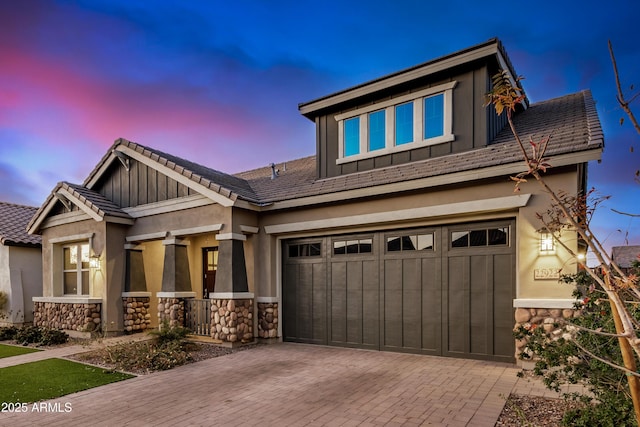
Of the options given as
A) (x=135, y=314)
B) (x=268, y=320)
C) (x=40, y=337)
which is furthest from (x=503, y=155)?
(x=40, y=337)

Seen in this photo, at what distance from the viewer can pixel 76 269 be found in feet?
Result: 41.0

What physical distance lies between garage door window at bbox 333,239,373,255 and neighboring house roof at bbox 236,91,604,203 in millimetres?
1319

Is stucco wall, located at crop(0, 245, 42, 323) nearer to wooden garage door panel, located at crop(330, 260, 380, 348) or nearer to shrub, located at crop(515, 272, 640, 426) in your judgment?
wooden garage door panel, located at crop(330, 260, 380, 348)

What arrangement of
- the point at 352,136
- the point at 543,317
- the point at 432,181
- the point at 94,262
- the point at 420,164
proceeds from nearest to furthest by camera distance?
the point at 543,317, the point at 432,181, the point at 420,164, the point at 352,136, the point at 94,262

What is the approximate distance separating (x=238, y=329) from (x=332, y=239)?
10.6 ft

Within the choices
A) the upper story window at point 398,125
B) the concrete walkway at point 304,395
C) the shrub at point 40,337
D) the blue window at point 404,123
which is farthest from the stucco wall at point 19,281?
the blue window at point 404,123

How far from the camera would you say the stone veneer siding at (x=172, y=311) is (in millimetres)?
9968

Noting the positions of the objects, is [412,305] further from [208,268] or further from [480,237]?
[208,268]

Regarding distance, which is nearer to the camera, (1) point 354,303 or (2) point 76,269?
(1) point 354,303


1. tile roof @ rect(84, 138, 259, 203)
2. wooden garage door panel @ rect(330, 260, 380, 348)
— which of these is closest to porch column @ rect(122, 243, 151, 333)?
tile roof @ rect(84, 138, 259, 203)

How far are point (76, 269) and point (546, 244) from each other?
13.7 meters

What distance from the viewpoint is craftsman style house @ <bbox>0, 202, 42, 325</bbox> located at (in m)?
13.7

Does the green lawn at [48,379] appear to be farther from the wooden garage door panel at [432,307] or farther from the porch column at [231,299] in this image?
the wooden garage door panel at [432,307]

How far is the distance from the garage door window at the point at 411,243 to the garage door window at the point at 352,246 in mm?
532
